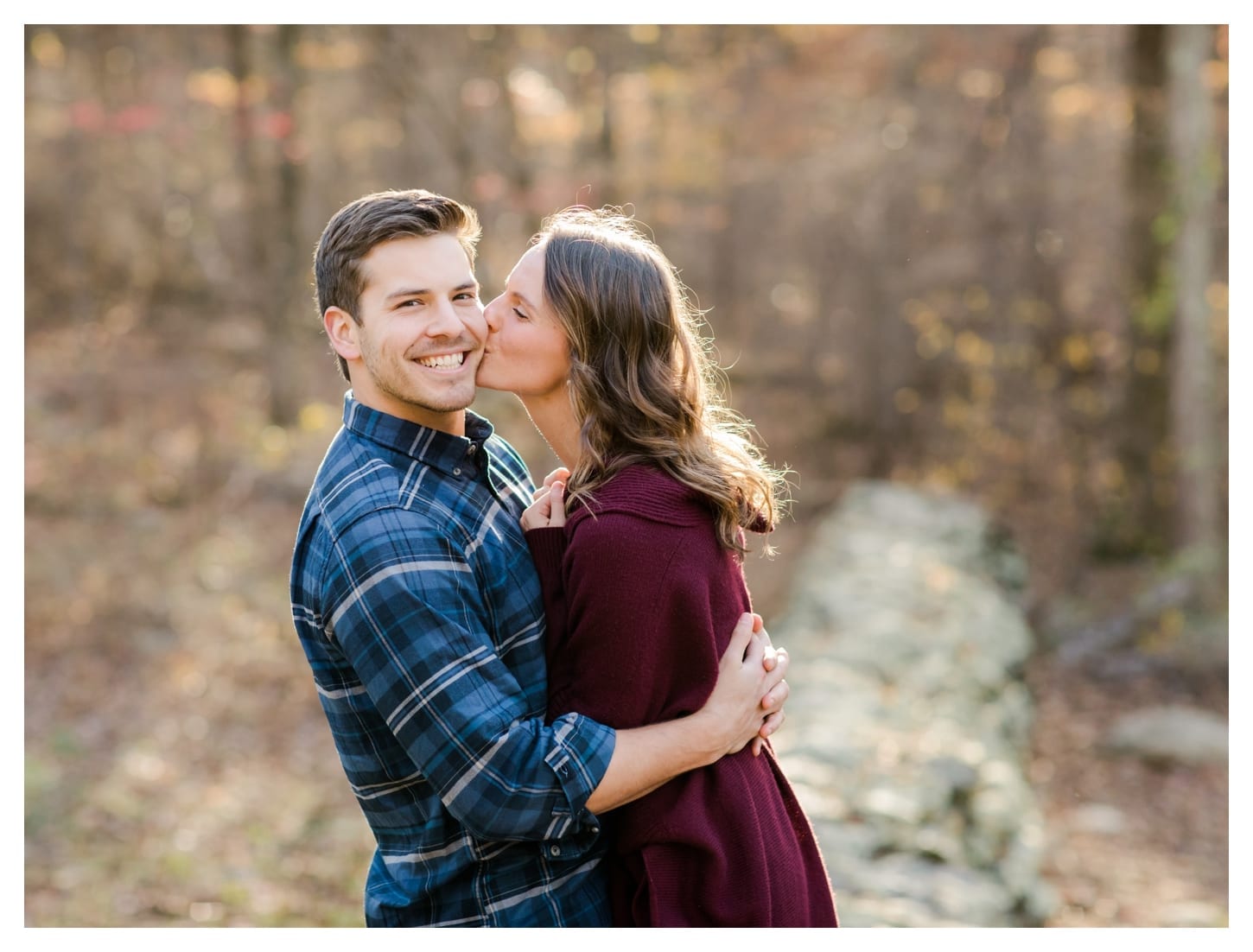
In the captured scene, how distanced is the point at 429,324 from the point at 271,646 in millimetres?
7781

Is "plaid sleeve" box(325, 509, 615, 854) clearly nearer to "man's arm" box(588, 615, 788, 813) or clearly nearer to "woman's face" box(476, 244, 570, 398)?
"man's arm" box(588, 615, 788, 813)

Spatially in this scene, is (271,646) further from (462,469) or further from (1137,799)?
(462,469)

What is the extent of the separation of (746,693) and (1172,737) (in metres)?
7.02

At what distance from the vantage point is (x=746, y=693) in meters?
2.50

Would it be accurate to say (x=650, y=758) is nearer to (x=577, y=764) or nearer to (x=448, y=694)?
(x=577, y=764)

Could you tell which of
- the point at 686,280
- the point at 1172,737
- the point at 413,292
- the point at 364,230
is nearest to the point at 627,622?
the point at 413,292

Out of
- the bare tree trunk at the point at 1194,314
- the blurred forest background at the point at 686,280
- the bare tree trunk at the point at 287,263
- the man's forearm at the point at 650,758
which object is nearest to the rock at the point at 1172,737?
the blurred forest background at the point at 686,280

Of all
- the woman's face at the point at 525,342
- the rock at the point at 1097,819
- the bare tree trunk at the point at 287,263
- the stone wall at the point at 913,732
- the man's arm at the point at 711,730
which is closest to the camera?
the man's arm at the point at 711,730

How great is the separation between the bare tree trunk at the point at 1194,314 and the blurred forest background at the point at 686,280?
3 centimetres

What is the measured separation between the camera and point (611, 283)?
104 inches

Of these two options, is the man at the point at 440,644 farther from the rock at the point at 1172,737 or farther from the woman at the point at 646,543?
the rock at the point at 1172,737

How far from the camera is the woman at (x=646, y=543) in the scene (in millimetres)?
2359

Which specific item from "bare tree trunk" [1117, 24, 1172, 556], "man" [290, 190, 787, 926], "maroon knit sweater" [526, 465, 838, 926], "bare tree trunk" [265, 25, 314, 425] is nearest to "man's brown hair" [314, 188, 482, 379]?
"man" [290, 190, 787, 926]
